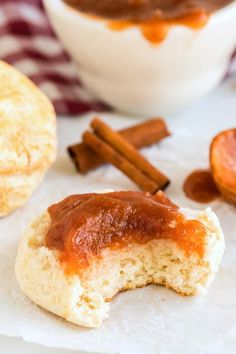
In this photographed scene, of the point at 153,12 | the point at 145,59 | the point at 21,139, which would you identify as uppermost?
the point at 153,12

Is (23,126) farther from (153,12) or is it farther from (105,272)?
(153,12)

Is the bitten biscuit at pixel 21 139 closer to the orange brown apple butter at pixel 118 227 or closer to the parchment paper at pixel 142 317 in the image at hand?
the parchment paper at pixel 142 317

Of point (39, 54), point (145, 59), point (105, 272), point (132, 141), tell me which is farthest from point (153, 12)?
point (105, 272)

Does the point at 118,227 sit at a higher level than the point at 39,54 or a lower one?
higher

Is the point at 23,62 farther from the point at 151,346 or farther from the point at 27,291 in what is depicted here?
the point at 151,346

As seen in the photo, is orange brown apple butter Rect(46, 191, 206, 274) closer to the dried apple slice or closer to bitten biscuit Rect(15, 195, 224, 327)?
bitten biscuit Rect(15, 195, 224, 327)

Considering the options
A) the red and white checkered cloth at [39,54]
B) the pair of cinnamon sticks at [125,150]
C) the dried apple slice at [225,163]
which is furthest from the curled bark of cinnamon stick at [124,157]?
the red and white checkered cloth at [39,54]
